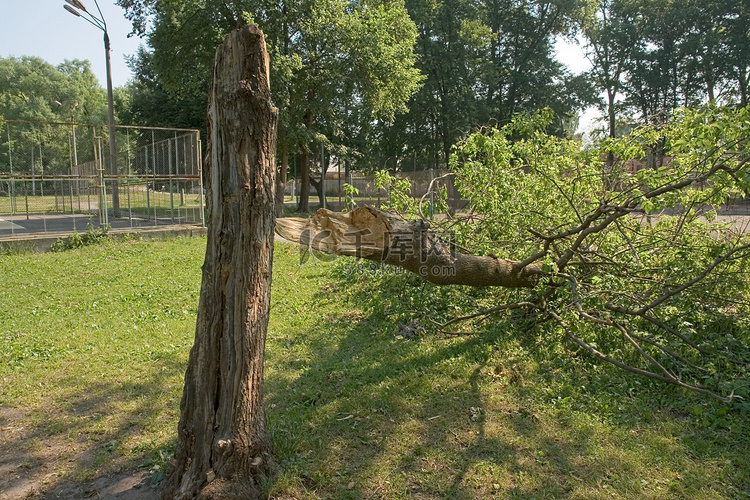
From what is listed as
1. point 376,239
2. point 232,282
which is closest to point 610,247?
point 376,239

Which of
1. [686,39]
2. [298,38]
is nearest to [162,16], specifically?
[298,38]

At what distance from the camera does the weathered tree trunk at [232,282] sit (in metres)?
2.95

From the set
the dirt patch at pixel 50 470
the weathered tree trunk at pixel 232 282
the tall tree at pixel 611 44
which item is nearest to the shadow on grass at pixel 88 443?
the dirt patch at pixel 50 470

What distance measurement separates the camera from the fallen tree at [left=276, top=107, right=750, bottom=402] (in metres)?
4.26

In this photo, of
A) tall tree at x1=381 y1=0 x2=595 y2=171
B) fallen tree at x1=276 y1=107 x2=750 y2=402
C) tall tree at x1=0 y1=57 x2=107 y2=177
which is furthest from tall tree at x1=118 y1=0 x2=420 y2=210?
tall tree at x1=0 y1=57 x2=107 y2=177

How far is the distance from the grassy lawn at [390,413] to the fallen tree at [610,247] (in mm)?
407

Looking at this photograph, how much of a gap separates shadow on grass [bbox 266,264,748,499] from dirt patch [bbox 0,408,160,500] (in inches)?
36.8

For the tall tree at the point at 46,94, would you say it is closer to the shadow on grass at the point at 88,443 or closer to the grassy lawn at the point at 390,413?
the grassy lawn at the point at 390,413

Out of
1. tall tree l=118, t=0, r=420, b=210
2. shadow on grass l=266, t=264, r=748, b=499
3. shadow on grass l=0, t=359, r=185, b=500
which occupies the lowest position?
shadow on grass l=0, t=359, r=185, b=500

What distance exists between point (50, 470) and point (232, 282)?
1869 mm

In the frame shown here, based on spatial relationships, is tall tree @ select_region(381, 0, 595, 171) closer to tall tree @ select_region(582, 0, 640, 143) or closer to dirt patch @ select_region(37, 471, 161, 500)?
tall tree @ select_region(582, 0, 640, 143)

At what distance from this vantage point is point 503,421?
383cm

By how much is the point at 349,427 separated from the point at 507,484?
1.21 metres

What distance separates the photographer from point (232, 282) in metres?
3.00
